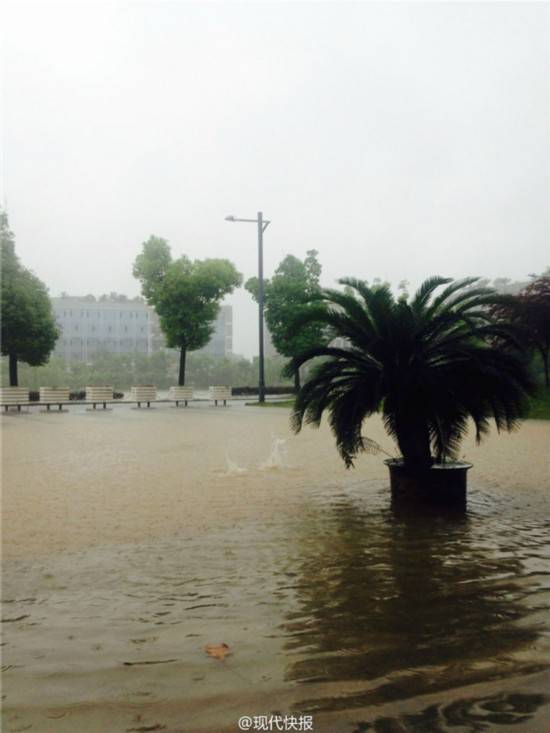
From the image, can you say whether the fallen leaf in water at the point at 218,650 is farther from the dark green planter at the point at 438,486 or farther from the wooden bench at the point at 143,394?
the wooden bench at the point at 143,394

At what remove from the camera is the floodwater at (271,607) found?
9.06 feet

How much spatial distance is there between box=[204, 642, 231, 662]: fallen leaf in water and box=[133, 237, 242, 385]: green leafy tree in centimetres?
3187

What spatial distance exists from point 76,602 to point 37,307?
28.9 metres

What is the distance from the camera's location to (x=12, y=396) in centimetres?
2583

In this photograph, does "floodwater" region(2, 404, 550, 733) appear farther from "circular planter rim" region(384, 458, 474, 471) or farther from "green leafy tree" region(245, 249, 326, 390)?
"green leafy tree" region(245, 249, 326, 390)

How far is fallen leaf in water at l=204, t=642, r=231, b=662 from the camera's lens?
324 cm

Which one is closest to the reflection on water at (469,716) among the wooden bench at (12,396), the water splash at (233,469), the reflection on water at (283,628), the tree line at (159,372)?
the reflection on water at (283,628)

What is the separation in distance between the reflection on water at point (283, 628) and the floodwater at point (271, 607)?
1cm

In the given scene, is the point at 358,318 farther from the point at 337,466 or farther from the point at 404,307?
the point at 337,466

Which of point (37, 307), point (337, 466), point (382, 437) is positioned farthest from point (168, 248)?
point (337, 466)

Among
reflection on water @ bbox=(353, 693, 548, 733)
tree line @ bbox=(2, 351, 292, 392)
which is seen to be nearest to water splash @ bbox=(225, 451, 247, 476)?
reflection on water @ bbox=(353, 693, 548, 733)

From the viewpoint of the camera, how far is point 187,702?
110 inches

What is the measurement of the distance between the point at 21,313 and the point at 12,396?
17.0 feet

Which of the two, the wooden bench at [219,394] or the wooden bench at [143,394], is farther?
the wooden bench at [219,394]
